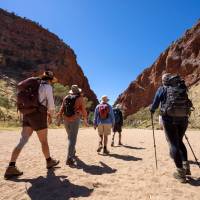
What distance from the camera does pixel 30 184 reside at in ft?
20.1

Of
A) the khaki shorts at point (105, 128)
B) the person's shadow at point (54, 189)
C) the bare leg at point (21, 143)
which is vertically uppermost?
the khaki shorts at point (105, 128)

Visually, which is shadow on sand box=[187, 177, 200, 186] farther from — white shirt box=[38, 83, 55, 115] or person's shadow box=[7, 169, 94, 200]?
white shirt box=[38, 83, 55, 115]

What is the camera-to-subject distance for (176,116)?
21.9 ft

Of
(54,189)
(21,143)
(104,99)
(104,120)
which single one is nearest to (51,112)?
(21,143)

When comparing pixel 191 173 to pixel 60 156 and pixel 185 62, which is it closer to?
pixel 60 156

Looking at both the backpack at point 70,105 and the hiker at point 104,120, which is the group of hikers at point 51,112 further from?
the hiker at point 104,120

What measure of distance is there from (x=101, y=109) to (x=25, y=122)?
4.18 meters

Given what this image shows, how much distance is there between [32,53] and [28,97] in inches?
3952

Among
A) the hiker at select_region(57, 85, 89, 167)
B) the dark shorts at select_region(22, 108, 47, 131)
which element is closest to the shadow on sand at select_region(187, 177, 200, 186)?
the hiker at select_region(57, 85, 89, 167)

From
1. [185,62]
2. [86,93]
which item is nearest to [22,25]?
[86,93]

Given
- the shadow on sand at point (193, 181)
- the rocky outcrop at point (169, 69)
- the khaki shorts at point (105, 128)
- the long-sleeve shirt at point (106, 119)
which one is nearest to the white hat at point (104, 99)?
the long-sleeve shirt at point (106, 119)

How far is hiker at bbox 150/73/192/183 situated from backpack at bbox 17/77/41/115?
2715mm

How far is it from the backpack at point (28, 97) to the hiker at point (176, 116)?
2.72 metres

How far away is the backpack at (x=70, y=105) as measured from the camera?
8.37 meters
